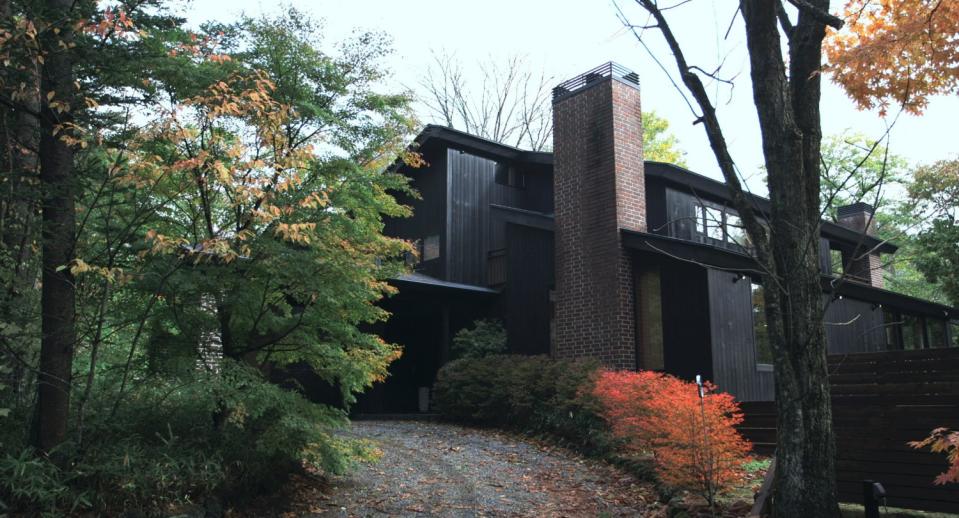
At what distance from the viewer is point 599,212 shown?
47.4ft

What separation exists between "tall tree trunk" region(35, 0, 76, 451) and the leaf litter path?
2427 millimetres

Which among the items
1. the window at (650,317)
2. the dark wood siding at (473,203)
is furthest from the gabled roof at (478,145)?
the window at (650,317)

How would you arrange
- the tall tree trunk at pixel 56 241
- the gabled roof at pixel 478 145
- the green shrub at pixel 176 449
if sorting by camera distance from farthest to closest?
the gabled roof at pixel 478 145 → the tall tree trunk at pixel 56 241 → the green shrub at pixel 176 449

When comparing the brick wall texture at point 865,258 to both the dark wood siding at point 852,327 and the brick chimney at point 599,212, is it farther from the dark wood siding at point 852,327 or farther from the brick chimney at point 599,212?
the brick chimney at point 599,212

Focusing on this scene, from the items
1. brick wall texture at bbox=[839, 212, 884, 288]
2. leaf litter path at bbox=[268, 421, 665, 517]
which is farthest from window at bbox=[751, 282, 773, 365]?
brick wall texture at bbox=[839, 212, 884, 288]

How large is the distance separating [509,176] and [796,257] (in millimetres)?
15168

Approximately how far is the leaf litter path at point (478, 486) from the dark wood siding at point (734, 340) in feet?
13.2

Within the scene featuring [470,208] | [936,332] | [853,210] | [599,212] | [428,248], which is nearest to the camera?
[599,212]

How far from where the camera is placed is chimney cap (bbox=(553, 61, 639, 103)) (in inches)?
587

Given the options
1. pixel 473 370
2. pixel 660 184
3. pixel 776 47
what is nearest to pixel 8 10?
pixel 776 47

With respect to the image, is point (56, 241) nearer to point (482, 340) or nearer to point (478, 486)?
point (478, 486)

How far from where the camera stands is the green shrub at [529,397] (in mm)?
10789

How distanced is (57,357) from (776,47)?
6662mm

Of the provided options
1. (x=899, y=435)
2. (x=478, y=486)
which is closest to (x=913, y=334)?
(x=899, y=435)
